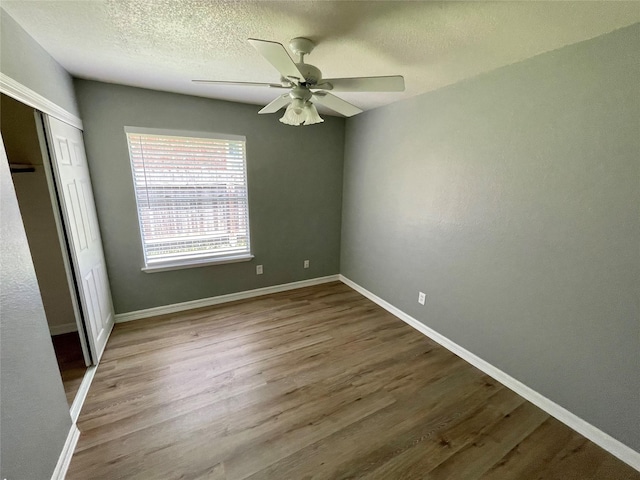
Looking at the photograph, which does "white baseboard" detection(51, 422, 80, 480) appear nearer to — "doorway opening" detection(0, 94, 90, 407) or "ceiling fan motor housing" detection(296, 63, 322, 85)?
"doorway opening" detection(0, 94, 90, 407)

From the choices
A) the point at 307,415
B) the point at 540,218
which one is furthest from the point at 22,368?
the point at 540,218

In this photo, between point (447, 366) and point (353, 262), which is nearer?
point (447, 366)

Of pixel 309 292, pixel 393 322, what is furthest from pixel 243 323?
pixel 393 322

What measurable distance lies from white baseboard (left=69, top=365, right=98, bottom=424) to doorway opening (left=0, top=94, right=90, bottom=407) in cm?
3

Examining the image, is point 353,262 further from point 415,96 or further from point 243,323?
point 415,96

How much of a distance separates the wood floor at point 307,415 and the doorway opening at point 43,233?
27 centimetres

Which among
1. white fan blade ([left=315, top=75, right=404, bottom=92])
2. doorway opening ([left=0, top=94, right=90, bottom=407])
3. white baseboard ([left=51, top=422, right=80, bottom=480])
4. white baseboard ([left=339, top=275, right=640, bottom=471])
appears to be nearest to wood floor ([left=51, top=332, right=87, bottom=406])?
doorway opening ([left=0, top=94, right=90, bottom=407])

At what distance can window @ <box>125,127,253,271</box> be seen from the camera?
258cm

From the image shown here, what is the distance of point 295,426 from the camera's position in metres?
1.64

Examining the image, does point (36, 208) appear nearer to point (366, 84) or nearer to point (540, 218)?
point (366, 84)

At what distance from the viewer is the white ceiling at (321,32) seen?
1.21m

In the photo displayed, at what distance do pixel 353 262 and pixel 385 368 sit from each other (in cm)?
168

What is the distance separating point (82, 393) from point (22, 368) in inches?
37.5

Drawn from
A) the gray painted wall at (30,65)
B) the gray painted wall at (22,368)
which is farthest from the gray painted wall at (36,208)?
the gray painted wall at (22,368)
